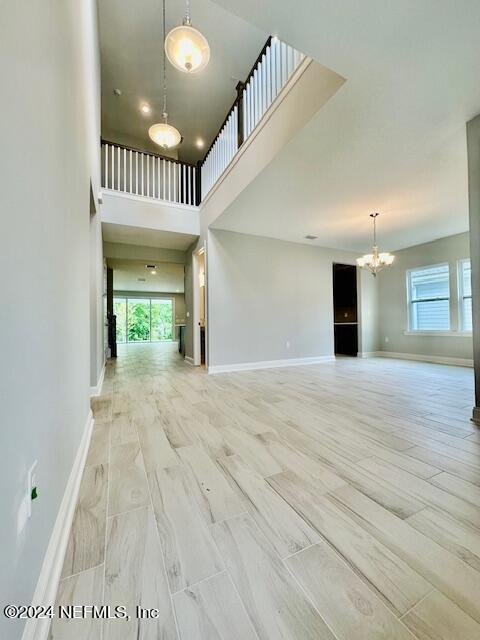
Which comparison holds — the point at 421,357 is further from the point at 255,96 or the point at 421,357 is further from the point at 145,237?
the point at 145,237

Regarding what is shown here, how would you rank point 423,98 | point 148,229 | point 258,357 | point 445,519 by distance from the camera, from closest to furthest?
point 445,519, point 423,98, point 148,229, point 258,357

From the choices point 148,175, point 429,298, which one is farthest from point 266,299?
point 429,298

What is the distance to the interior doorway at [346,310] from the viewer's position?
690 centimetres

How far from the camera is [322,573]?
0.88 m

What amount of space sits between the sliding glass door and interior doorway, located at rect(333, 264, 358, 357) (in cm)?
901

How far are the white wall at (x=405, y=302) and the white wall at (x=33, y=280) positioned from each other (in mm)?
6495

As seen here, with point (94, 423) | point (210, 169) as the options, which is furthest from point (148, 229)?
point (94, 423)

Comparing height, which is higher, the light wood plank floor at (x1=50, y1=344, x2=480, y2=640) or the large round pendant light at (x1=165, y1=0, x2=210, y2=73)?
the large round pendant light at (x1=165, y1=0, x2=210, y2=73)

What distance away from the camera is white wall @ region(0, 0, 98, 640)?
0.60 metres

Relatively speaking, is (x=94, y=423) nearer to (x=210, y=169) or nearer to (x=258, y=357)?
(x=258, y=357)

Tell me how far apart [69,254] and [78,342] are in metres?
0.59

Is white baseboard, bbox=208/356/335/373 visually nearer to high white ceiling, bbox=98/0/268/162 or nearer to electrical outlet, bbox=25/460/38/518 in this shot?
electrical outlet, bbox=25/460/38/518

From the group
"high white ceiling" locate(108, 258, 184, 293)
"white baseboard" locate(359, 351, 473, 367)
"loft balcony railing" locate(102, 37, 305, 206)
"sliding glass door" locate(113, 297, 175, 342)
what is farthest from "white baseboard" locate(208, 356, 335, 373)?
"sliding glass door" locate(113, 297, 175, 342)

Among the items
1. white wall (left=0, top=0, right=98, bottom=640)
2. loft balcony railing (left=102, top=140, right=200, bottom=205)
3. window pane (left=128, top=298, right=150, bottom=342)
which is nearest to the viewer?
white wall (left=0, top=0, right=98, bottom=640)
